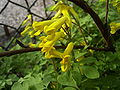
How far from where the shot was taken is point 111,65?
1273 millimetres

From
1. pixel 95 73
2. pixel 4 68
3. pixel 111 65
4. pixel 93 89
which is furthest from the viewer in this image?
pixel 4 68

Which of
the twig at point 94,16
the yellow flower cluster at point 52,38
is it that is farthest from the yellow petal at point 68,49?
the twig at point 94,16

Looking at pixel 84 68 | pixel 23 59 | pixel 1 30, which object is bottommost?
pixel 84 68

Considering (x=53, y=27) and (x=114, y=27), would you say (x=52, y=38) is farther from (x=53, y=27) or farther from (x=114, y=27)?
(x=114, y=27)

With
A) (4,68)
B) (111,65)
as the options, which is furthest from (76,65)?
(4,68)

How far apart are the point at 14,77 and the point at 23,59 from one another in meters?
0.35

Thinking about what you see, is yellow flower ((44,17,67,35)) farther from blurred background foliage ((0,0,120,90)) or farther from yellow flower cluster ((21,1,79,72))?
blurred background foliage ((0,0,120,90))

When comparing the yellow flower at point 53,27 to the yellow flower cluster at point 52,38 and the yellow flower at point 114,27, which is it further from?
the yellow flower at point 114,27

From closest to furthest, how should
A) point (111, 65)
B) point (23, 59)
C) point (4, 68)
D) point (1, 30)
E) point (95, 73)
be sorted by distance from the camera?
1. point (95, 73)
2. point (111, 65)
3. point (4, 68)
4. point (23, 59)
5. point (1, 30)

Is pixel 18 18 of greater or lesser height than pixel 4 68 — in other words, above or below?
above

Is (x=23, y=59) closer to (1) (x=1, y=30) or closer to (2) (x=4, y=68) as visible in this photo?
(2) (x=4, y=68)

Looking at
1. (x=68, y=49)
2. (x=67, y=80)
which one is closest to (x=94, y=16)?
(x=68, y=49)

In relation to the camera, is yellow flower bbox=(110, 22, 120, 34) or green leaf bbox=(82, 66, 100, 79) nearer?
green leaf bbox=(82, 66, 100, 79)

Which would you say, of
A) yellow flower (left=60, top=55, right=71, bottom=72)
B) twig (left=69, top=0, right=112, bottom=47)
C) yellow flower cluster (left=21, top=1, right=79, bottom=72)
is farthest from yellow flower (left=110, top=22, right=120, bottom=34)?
yellow flower (left=60, top=55, right=71, bottom=72)
